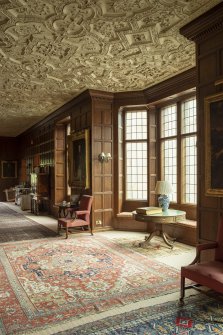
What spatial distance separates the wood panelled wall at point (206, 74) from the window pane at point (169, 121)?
2904mm

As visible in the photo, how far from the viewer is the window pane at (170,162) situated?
688 cm

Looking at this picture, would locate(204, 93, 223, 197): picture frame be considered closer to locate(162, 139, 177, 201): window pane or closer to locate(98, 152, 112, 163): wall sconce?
locate(162, 139, 177, 201): window pane

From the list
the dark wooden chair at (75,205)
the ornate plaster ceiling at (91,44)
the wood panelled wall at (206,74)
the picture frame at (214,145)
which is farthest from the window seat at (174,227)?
the ornate plaster ceiling at (91,44)

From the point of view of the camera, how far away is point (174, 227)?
6457 millimetres

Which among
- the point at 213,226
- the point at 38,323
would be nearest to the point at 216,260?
the point at 213,226

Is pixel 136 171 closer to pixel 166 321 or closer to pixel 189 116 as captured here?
pixel 189 116

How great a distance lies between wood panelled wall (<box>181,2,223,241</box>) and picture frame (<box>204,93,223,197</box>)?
112 millimetres

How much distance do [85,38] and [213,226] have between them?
3.32 m

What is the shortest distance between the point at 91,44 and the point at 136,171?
3.86 metres

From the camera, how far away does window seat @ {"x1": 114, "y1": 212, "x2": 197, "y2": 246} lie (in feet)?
19.4

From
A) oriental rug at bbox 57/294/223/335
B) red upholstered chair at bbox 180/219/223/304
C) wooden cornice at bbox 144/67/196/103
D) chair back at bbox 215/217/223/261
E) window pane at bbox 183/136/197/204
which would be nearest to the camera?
oriental rug at bbox 57/294/223/335

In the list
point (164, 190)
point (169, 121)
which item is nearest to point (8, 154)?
point (169, 121)

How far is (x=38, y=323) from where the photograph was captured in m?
2.87

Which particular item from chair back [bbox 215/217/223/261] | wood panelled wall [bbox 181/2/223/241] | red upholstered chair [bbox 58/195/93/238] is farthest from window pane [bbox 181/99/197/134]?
chair back [bbox 215/217/223/261]
